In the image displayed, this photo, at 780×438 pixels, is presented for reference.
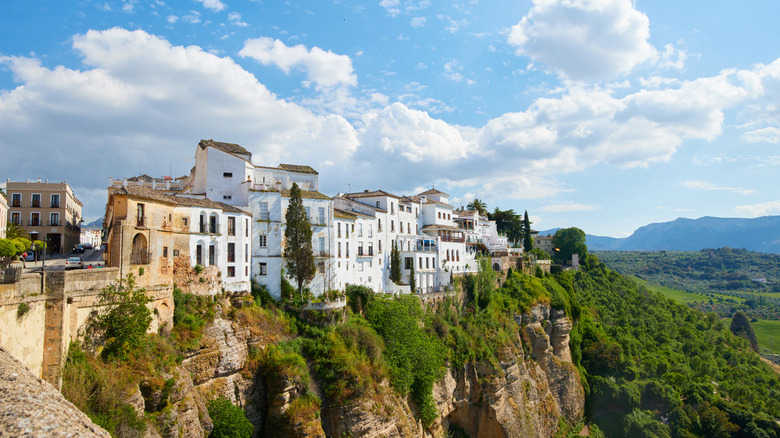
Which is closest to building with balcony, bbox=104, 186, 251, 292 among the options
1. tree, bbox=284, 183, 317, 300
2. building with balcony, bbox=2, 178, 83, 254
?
tree, bbox=284, 183, 317, 300

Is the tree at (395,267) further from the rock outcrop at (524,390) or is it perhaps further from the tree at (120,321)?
the tree at (120,321)

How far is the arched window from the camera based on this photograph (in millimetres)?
26453

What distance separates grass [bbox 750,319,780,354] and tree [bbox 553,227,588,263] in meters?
62.6

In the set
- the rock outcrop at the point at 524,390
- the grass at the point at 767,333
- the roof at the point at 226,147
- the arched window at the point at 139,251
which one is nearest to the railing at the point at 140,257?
the arched window at the point at 139,251

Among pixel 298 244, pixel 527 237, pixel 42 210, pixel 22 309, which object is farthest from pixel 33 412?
pixel 527 237

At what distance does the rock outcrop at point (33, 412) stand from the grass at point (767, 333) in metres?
146

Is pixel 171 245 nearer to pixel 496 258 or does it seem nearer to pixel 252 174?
pixel 252 174

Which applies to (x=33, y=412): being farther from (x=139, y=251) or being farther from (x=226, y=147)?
(x=226, y=147)

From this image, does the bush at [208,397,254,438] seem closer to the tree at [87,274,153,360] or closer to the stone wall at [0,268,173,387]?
the tree at [87,274,153,360]

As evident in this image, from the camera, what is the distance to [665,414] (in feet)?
203

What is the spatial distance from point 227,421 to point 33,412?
18972 mm

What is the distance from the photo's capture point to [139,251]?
26.7 meters

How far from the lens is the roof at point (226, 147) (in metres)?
38.9

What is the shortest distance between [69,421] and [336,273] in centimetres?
3085
